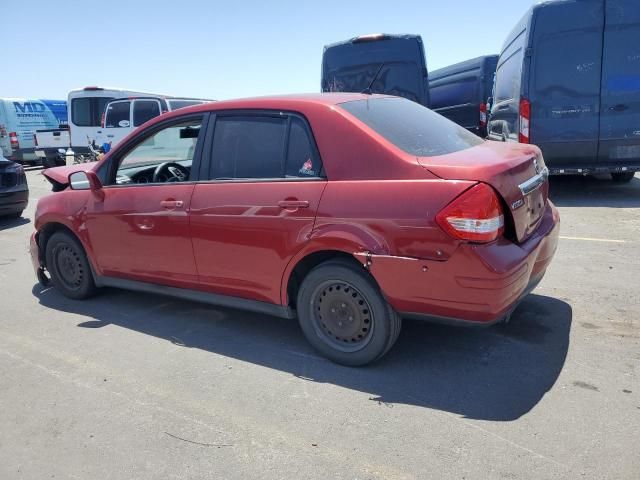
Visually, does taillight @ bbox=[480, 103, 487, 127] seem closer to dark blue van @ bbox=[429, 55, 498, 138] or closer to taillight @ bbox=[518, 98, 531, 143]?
dark blue van @ bbox=[429, 55, 498, 138]

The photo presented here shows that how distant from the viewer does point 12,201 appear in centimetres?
909

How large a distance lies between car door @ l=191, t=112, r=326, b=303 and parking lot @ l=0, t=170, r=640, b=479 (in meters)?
0.59

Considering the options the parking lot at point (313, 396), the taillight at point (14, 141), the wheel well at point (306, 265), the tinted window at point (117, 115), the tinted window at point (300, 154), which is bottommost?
the parking lot at point (313, 396)

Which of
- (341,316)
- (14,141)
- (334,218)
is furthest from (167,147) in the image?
(14,141)

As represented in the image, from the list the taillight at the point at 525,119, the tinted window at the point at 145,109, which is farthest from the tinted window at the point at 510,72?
the tinted window at the point at 145,109

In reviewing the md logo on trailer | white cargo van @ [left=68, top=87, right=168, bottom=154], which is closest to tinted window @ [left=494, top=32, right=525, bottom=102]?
white cargo van @ [left=68, top=87, right=168, bottom=154]

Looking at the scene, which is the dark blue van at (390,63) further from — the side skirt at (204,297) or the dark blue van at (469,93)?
the side skirt at (204,297)

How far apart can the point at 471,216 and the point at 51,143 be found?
772 inches

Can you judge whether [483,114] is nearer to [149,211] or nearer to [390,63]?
[390,63]

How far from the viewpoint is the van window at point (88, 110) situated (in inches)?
613

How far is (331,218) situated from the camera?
11.0 ft

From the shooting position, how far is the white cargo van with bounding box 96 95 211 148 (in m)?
13.7

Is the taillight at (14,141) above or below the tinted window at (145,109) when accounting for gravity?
below

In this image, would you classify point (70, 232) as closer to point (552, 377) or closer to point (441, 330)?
point (441, 330)
